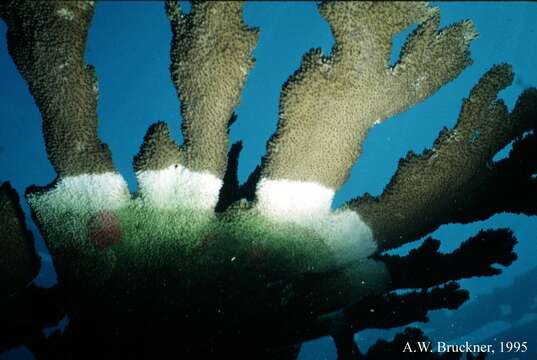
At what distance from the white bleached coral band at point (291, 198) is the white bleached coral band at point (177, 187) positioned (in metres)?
0.24

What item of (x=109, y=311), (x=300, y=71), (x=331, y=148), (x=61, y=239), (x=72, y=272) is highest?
(x=300, y=71)

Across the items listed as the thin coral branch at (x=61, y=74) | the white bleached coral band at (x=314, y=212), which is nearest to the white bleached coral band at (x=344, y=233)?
the white bleached coral band at (x=314, y=212)

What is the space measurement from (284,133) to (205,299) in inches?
39.7

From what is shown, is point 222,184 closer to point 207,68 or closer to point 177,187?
point 177,187

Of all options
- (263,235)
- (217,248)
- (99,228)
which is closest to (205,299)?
(217,248)

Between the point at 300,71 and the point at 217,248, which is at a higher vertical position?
the point at 300,71

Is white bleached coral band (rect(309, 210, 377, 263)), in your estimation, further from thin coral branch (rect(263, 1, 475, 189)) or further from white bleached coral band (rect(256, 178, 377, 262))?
thin coral branch (rect(263, 1, 475, 189))

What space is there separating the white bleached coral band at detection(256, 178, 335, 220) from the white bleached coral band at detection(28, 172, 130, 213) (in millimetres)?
674

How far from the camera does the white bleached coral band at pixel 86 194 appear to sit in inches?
67.4

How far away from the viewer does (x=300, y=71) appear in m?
1.48

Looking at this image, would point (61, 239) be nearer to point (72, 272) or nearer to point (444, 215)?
point (72, 272)

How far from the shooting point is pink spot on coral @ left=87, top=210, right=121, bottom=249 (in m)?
1.75

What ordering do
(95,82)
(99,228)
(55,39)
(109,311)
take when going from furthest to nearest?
(109,311) < (99,228) < (95,82) < (55,39)

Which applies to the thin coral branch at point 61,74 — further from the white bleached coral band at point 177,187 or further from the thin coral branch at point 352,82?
the thin coral branch at point 352,82
